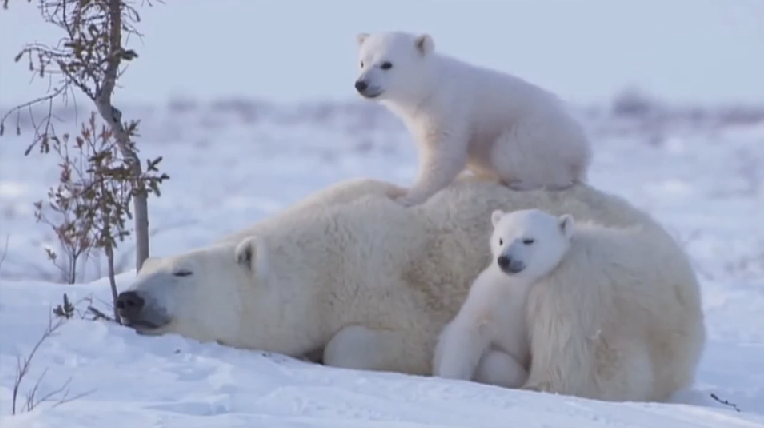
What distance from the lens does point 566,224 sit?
5750mm

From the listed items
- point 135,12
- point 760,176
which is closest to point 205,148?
point 760,176

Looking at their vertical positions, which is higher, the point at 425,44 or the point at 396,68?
the point at 425,44

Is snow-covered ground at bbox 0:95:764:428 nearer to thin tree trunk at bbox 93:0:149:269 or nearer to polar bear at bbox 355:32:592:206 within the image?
thin tree trunk at bbox 93:0:149:269

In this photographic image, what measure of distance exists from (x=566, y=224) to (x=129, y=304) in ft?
6.07

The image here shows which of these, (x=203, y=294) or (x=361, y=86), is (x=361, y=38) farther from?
(x=203, y=294)

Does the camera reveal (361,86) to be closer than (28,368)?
No

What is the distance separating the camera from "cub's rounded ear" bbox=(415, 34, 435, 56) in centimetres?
693

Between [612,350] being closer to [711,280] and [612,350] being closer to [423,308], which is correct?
[423,308]

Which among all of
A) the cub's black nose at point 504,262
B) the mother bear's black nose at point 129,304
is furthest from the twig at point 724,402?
the mother bear's black nose at point 129,304

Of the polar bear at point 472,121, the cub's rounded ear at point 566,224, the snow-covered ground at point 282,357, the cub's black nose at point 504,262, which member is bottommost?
the snow-covered ground at point 282,357

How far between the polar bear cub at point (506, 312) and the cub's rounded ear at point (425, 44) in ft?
4.77

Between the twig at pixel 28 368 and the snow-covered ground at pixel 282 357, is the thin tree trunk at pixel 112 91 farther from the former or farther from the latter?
the twig at pixel 28 368

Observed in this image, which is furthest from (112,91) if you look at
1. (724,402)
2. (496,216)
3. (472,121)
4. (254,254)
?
(724,402)

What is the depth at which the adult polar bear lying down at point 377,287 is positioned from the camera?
19.1 feet
